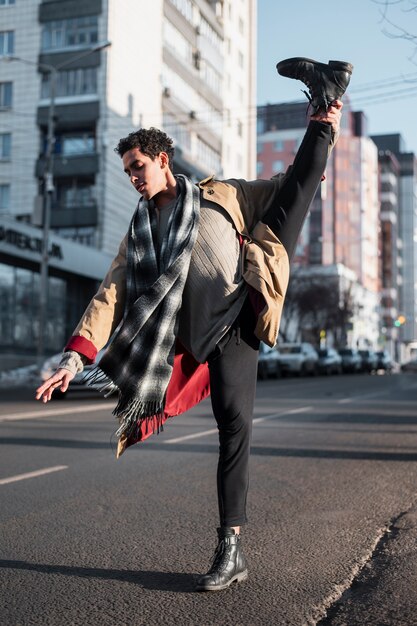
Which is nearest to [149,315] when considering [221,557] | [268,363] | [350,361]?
[221,557]

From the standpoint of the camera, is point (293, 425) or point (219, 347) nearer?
point (219, 347)

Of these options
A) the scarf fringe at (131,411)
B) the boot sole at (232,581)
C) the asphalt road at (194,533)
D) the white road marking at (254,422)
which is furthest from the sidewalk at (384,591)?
the white road marking at (254,422)

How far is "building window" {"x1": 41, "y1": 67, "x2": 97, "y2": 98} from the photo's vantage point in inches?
1635

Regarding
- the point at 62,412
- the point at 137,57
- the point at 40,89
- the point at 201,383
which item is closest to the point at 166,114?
the point at 137,57

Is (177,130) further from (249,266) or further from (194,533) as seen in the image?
(249,266)

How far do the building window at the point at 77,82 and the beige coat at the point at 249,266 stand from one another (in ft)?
129

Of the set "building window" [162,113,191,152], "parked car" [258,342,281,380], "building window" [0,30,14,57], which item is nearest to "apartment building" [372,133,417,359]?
"building window" [162,113,191,152]

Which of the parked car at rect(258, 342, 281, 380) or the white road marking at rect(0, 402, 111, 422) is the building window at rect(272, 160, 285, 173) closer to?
the parked car at rect(258, 342, 281, 380)

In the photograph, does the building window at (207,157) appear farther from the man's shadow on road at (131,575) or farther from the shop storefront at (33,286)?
the man's shadow on road at (131,575)

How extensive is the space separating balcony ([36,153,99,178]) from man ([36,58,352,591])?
38.1 m

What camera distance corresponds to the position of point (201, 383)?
4035 millimetres

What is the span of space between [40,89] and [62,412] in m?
30.3

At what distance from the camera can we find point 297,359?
40.4 metres

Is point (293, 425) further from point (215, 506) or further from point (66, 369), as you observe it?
point (66, 369)
